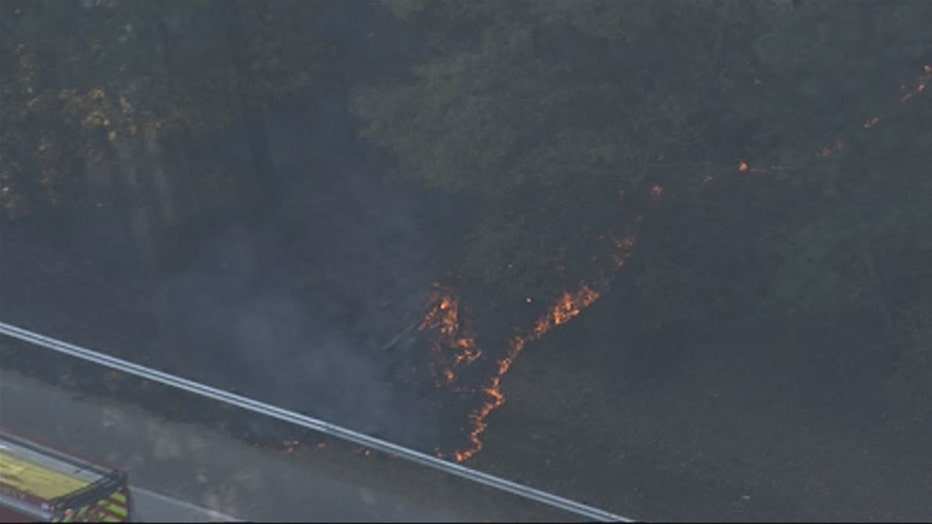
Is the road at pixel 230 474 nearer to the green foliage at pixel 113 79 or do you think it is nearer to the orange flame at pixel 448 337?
the orange flame at pixel 448 337

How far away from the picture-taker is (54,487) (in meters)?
9.39

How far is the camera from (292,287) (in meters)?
13.9

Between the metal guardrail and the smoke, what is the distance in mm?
409

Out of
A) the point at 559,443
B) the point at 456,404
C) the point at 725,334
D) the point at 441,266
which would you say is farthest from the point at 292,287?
the point at 725,334

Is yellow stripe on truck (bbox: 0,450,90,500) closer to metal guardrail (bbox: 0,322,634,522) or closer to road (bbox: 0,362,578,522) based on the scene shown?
road (bbox: 0,362,578,522)

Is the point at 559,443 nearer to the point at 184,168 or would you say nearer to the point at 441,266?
the point at 441,266

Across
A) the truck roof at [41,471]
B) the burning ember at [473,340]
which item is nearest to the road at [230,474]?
the truck roof at [41,471]

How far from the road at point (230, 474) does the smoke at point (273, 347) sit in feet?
3.14

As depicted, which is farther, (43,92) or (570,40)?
(43,92)

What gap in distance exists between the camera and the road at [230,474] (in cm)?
891

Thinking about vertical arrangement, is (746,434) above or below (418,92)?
below

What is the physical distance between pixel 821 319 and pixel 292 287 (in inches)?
214

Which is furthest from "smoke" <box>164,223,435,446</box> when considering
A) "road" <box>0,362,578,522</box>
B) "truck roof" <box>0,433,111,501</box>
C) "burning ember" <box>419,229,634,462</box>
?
"truck roof" <box>0,433,111,501</box>

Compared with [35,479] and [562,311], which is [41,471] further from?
[562,311]
